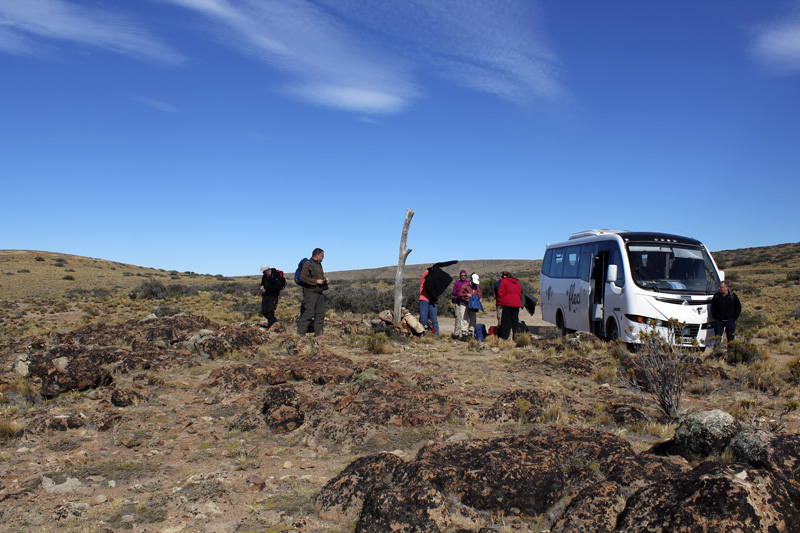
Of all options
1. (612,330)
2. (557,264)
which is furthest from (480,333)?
(557,264)

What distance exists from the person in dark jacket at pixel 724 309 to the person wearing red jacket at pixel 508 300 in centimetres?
375

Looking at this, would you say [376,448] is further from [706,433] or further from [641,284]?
[641,284]

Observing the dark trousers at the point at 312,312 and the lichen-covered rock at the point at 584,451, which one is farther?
the dark trousers at the point at 312,312

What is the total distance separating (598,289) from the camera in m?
12.1

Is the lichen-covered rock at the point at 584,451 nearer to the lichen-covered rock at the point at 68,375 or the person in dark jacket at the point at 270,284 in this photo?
the lichen-covered rock at the point at 68,375

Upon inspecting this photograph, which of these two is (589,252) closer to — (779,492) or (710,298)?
(710,298)

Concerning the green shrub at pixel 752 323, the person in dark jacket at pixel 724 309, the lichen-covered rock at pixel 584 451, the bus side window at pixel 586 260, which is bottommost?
the lichen-covered rock at pixel 584 451

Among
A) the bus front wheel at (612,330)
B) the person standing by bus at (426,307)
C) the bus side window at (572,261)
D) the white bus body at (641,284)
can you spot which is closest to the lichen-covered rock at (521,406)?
the white bus body at (641,284)

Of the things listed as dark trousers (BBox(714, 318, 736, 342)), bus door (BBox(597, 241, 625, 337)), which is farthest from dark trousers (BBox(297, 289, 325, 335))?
dark trousers (BBox(714, 318, 736, 342))

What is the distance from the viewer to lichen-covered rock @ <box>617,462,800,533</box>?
2605 mm

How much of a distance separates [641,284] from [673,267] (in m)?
1.06

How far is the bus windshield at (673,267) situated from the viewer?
1044cm

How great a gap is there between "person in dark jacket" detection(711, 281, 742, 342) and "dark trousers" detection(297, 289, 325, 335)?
294 inches

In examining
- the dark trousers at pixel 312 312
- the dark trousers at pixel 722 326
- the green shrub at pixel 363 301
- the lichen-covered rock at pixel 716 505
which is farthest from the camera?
the green shrub at pixel 363 301
